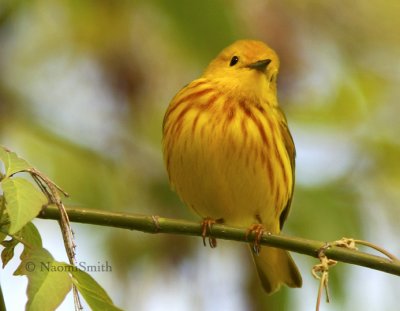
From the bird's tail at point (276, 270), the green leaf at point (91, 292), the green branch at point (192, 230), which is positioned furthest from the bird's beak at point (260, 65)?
the green leaf at point (91, 292)

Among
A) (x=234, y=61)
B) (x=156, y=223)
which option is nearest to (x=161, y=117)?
(x=234, y=61)

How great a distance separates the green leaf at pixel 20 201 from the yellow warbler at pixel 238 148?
1882mm

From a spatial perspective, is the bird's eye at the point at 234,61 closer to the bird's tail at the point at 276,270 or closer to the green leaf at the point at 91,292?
the bird's tail at the point at 276,270

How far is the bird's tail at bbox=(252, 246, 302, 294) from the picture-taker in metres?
3.29

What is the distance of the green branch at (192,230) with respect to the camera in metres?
1.96

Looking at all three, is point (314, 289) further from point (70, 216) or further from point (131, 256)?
point (70, 216)

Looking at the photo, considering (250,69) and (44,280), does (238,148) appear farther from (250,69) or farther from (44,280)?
(44,280)

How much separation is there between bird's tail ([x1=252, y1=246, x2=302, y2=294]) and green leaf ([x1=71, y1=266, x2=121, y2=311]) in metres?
Answer: 1.73

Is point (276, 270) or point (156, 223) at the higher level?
point (276, 270)

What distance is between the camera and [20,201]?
1514mm

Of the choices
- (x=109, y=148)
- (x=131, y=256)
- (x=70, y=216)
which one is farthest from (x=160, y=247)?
(x=70, y=216)

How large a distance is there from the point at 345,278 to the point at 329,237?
9.8 inches

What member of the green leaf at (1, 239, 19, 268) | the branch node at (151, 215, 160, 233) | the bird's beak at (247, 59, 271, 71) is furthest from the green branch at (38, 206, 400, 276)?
the bird's beak at (247, 59, 271, 71)

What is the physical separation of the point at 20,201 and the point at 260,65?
2.37m
